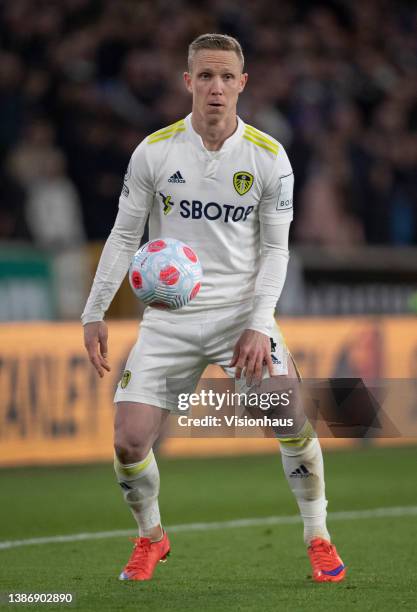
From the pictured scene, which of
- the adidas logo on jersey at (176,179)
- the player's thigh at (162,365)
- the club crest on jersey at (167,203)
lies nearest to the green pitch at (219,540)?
the player's thigh at (162,365)

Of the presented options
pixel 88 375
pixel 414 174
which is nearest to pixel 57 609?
pixel 88 375

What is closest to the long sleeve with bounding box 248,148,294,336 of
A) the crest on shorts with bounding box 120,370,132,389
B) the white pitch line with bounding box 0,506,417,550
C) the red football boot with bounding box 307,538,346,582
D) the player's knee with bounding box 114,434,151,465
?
the crest on shorts with bounding box 120,370,132,389

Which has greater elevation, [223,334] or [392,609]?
[223,334]

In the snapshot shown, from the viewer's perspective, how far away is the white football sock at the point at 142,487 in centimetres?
591

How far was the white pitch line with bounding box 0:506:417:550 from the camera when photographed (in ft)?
26.1

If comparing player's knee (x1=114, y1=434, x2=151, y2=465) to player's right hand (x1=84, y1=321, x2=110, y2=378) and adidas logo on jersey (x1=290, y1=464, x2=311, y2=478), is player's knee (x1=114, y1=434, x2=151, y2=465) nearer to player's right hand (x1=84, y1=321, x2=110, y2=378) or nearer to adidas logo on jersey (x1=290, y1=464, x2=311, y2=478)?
player's right hand (x1=84, y1=321, x2=110, y2=378)

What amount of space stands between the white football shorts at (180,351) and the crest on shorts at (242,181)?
1.76 feet

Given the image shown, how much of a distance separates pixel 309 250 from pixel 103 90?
2.99 m

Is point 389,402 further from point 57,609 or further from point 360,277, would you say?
point 360,277

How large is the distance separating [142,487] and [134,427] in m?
0.35

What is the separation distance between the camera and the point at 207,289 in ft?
19.3

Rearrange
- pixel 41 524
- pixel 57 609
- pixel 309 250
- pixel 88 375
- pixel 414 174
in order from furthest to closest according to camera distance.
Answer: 1. pixel 414 174
2. pixel 309 250
3. pixel 88 375
4. pixel 41 524
5. pixel 57 609

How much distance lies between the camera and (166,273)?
5.53m

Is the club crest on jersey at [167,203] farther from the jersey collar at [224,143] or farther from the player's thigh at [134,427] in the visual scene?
the player's thigh at [134,427]
